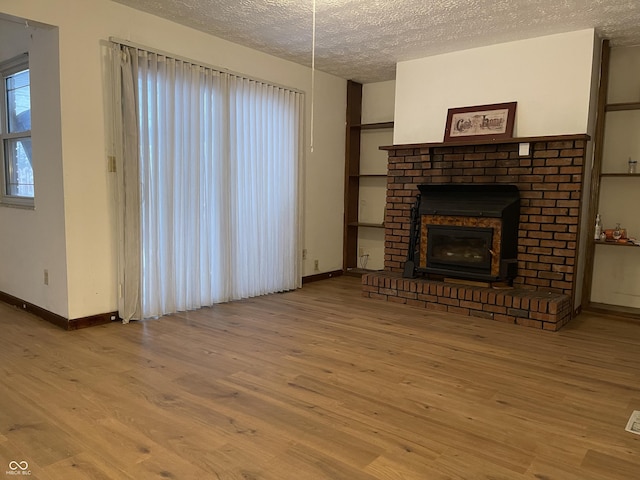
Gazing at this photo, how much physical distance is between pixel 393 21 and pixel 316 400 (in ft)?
9.59

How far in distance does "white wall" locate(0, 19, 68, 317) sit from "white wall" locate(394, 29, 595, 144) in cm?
318

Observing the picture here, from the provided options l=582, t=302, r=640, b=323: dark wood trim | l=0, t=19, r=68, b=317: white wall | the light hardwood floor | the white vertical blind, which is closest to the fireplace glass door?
the light hardwood floor

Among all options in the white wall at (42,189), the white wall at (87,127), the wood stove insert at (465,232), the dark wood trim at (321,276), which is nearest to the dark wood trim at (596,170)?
the wood stove insert at (465,232)

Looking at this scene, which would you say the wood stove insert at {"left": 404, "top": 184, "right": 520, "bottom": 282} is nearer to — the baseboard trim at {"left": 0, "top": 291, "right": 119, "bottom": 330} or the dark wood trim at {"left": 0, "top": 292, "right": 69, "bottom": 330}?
the baseboard trim at {"left": 0, "top": 291, "right": 119, "bottom": 330}

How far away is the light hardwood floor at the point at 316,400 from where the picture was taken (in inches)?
70.5

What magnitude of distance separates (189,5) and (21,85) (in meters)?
1.70

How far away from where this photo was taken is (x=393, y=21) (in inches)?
143

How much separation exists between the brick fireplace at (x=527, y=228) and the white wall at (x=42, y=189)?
2768mm

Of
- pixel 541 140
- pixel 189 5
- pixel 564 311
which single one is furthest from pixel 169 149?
pixel 564 311

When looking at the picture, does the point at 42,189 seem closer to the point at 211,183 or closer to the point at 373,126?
the point at 211,183

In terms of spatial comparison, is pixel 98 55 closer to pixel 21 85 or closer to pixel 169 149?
pixel 169 149

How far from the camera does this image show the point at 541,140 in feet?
12.8

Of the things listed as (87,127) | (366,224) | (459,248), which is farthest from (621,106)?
(87,127)

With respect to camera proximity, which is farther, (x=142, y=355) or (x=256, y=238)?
(x=256, y=238)
